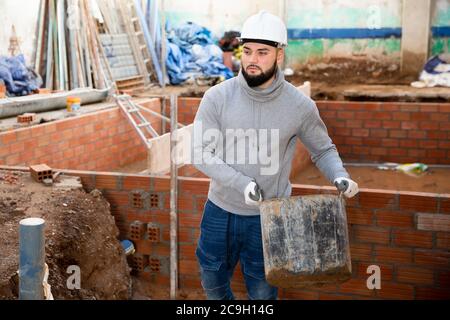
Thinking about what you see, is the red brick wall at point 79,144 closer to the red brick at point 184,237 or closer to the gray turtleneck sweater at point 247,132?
the red brick at point 184,237

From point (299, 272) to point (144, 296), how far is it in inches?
64.1

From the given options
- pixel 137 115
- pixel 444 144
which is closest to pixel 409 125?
pixel 444 144

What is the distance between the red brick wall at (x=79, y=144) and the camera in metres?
5.23

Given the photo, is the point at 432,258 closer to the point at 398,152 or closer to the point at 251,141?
the point at 251,141

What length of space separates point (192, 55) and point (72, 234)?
28.0 feet

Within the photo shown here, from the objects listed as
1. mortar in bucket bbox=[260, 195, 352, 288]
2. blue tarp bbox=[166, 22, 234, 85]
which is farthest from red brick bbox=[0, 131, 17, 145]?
blue tarp bbox=[166, 22, 234, 85]

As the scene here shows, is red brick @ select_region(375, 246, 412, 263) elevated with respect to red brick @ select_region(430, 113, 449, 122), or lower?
lower

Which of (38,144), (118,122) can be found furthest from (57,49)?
(38,144)

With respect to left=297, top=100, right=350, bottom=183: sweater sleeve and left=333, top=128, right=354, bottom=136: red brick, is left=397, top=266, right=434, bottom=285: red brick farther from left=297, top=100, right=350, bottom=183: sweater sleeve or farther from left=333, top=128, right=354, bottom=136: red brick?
left=333, top=128, right=354, bottom=136: red brick

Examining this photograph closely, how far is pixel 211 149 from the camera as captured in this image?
2658 millimetres

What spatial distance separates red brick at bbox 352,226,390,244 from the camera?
3.67 metres

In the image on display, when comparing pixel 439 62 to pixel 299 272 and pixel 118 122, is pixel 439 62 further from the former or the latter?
pixel 299 272
